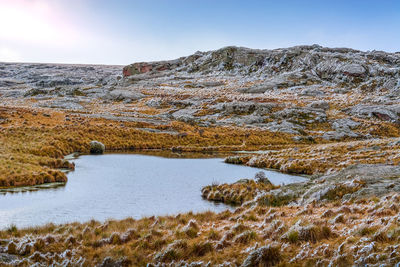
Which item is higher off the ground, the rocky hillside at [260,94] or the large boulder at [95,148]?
the rocky hillside at [260,94]

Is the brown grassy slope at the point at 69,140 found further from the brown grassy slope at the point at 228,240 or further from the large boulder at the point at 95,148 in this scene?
the brown grassy slope at the point at 228,240

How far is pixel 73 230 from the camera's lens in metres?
14.3

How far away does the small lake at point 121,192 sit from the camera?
19531mm

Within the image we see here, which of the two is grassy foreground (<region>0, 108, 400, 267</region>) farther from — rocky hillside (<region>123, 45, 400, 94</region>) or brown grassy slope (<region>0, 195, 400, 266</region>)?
rocky hillside (<region>123, 45, 400, 94</region>)

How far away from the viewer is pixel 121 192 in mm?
25375

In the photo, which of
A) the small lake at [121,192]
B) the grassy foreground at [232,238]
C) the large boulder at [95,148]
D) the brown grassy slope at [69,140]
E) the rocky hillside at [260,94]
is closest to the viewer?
the grassy foreground at [232,238]

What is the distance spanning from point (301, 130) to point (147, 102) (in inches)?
→ 2195

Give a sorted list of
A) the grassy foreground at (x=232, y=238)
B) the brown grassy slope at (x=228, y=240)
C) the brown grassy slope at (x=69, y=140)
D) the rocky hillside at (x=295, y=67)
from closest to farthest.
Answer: the brown grassy slope at (x=228, y=240) → the grassy foreground at (x=232, y=238) → the brown grassy slope at (x=69, y=140) → the rocky hillside at (x=295, y=67)

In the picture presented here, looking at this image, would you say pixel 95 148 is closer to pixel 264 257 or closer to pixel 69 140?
pixel 69 140

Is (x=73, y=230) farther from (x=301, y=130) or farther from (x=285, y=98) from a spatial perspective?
(x=285, y=98)

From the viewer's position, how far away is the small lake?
19.5 meters

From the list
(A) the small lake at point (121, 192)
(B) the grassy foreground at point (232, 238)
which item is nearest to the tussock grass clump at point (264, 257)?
(B) the grassy foreground at point (232, 238)

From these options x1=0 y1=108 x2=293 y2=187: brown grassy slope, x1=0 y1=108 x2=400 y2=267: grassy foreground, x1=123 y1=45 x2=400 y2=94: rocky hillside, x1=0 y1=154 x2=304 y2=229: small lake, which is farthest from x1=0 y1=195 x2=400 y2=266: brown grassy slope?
x1=123 y1=45 x2=400 y2=94: rocky hillside

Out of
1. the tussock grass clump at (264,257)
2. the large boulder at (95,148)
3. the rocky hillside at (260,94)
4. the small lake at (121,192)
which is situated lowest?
the small lake at (121,192)
